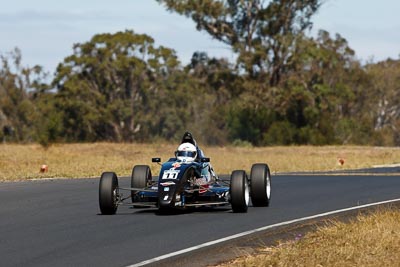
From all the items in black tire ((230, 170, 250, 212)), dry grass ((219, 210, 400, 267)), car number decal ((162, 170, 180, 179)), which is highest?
car number decal ((162, 170, 180, 179))

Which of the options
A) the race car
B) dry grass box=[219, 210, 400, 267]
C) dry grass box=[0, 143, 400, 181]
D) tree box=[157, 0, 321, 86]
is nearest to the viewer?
dry grass box=[219, 210, 400, 267]

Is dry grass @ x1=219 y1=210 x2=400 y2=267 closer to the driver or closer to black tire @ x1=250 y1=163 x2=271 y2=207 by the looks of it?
black tire @ x1=250 y1=163 x2=271 y2=207

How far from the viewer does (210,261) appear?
1205 centimetres

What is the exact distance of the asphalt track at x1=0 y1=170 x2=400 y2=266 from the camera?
1258cm

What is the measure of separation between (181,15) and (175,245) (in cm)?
6292

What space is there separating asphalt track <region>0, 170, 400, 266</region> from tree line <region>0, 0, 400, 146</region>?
33.1m

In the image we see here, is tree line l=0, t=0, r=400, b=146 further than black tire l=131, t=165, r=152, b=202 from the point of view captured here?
Yes

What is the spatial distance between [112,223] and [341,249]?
5.21 metres

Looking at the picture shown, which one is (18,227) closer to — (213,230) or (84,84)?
(213,230)

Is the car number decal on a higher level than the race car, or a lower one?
higher

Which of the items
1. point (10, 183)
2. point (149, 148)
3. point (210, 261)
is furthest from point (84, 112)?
point (210, 261)

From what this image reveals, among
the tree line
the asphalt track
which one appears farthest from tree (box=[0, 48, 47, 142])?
the asphalt track

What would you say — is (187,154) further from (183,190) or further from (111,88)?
(111,88)

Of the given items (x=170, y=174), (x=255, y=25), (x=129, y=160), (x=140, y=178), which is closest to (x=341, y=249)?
(x=170, y=174)
